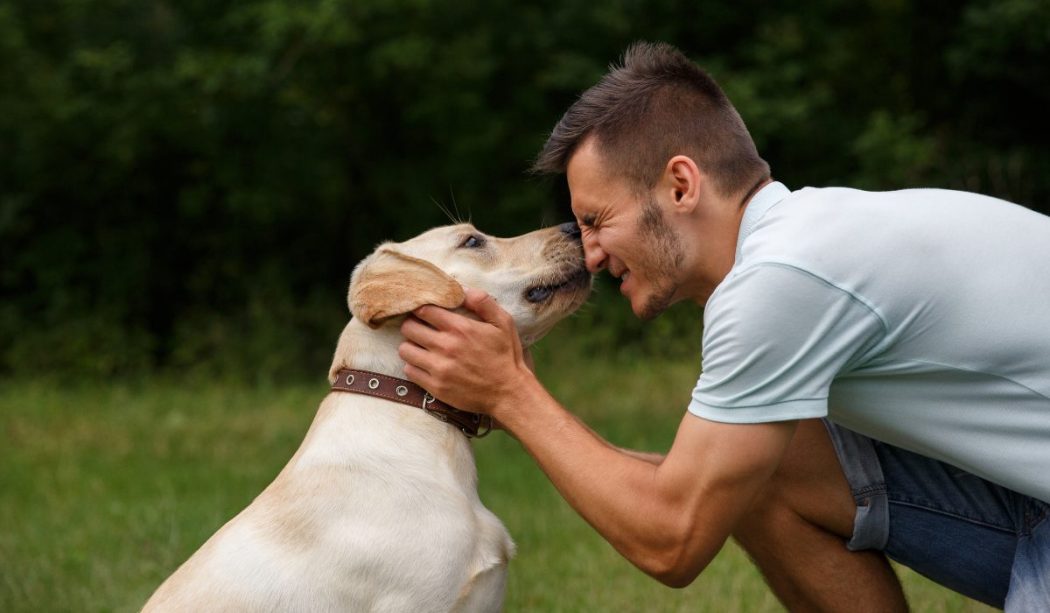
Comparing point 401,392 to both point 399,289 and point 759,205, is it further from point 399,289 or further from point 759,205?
point 759,205

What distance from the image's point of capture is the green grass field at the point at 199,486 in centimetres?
457

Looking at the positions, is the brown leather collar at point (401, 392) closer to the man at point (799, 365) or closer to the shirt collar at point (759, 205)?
the man at point (799, 365)

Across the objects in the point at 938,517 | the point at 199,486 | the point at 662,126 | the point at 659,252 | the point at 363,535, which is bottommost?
the point at 199,486

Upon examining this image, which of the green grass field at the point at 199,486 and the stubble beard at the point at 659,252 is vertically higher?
the stubble beard at the point at 659,252

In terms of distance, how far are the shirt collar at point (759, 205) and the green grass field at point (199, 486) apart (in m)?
1.81

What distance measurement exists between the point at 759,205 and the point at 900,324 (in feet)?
1.56

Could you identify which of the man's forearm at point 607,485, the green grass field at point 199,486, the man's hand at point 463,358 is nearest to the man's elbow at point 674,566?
the man's forearm at point 607,485

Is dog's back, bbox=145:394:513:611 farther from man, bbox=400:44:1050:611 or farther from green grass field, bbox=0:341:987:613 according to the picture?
green grass field, bbox=0:341:987:613

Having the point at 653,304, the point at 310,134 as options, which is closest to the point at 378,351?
the point at 653,304

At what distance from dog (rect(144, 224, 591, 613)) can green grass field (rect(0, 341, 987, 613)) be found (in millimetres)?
1558

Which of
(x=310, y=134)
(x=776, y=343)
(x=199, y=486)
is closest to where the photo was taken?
(x=776, y=343)

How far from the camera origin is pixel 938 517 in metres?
3.14

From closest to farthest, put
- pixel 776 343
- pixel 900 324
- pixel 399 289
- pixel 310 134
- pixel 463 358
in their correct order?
pixel 776 343 → pixel 900 324 → pixel 463 358 → pixel 399 289 → pixel 310 134

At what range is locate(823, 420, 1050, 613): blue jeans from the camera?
305cm
